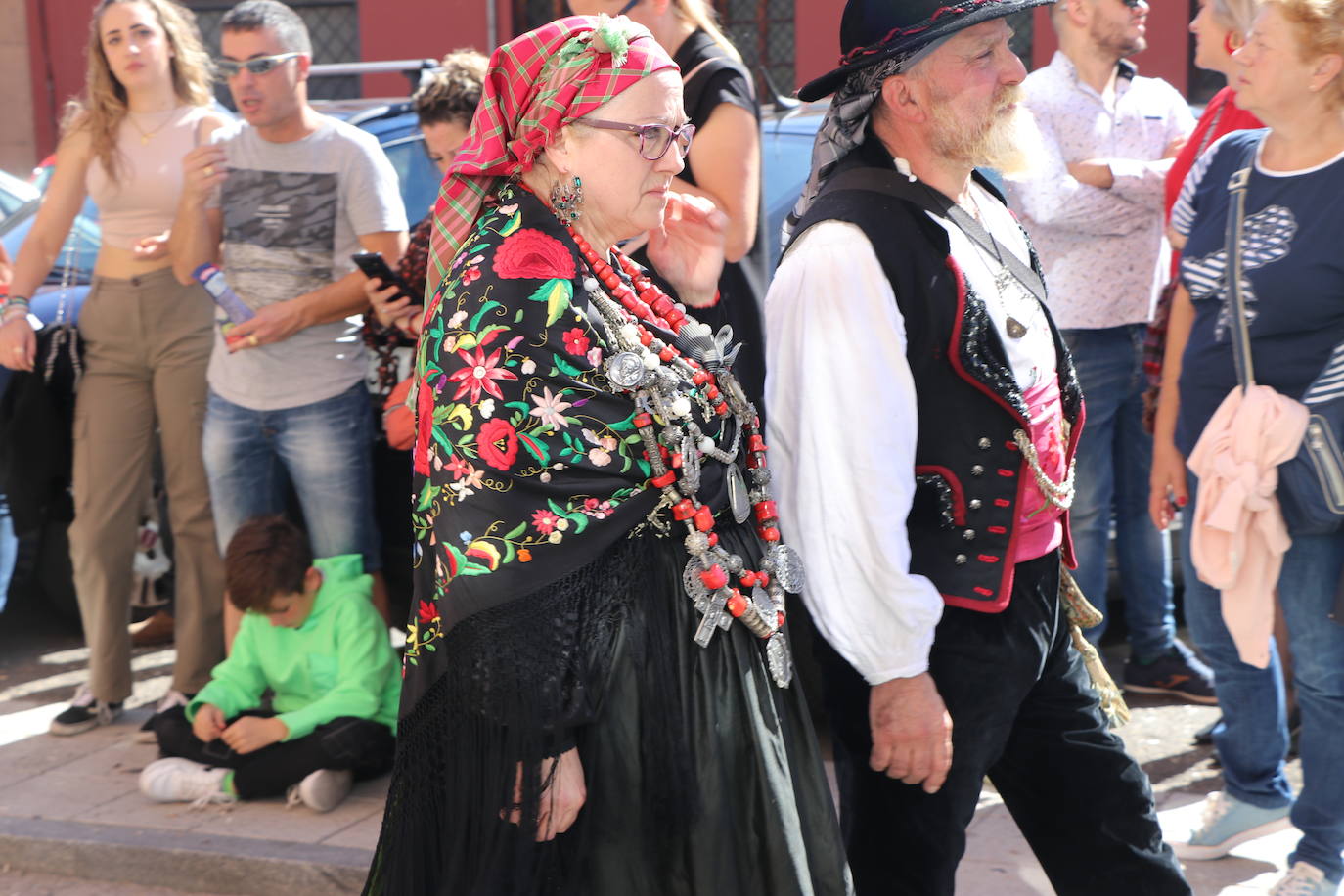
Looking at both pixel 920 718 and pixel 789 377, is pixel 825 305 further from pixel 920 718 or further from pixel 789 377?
pixel 920 718

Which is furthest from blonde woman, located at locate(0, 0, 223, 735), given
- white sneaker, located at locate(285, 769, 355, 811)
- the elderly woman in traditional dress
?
the elderly woman in traditional dress

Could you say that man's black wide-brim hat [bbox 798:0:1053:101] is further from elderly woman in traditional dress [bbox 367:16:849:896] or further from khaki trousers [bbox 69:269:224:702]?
khaki trousers [bbox 69:269:224:702]

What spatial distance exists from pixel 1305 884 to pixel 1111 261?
2.04 m

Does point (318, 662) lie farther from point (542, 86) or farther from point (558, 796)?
point (542, 86)

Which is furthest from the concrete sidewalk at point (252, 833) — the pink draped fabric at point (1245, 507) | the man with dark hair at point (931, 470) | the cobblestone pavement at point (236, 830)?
the man with dark hair at point (931, 470)

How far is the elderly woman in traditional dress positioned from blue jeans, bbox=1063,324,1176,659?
2.49 metres

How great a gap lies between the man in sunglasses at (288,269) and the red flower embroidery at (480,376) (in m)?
2.44

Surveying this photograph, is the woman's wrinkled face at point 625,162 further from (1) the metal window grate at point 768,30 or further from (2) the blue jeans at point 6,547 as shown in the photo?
(1) the metal window grate at point 768,30

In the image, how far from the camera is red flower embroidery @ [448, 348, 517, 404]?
2.40 metres

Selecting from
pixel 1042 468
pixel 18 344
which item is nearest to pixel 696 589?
pixel 1042 468

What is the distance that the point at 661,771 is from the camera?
98.2 inches

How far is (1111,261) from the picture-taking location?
4.88 meters

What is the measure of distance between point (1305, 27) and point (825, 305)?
1523mm

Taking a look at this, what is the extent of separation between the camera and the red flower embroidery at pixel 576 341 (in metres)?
2.43
